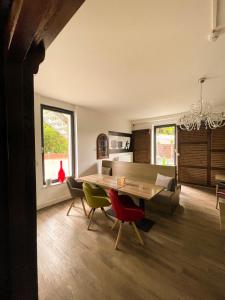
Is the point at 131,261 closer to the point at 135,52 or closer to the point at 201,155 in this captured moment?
the point at 135,52

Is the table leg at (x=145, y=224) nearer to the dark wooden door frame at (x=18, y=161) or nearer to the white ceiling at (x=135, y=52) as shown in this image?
the dark wooden door frame at (x=18, y=161)

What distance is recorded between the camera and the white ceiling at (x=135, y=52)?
1.22 meters

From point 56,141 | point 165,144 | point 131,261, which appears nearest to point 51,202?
point 56,141

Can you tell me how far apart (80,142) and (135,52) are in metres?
2.82

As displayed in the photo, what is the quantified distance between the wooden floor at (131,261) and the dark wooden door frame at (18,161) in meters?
0.96

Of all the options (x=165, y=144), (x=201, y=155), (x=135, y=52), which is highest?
(x=135, y=52)

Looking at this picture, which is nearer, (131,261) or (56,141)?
(131,261)

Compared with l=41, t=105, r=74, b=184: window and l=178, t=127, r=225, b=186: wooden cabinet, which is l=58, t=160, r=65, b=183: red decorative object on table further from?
l=178, t=127, r=225, b=186: wooden cabinet

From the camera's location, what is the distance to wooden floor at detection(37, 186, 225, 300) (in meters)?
1.45

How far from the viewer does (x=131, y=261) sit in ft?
5.91

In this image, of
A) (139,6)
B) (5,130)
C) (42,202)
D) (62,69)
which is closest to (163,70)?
(139,6)

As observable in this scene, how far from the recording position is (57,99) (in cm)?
352

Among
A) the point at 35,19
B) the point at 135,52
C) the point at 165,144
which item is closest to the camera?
the point at 35,19

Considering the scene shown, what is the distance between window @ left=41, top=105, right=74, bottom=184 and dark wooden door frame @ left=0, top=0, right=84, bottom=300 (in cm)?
277
